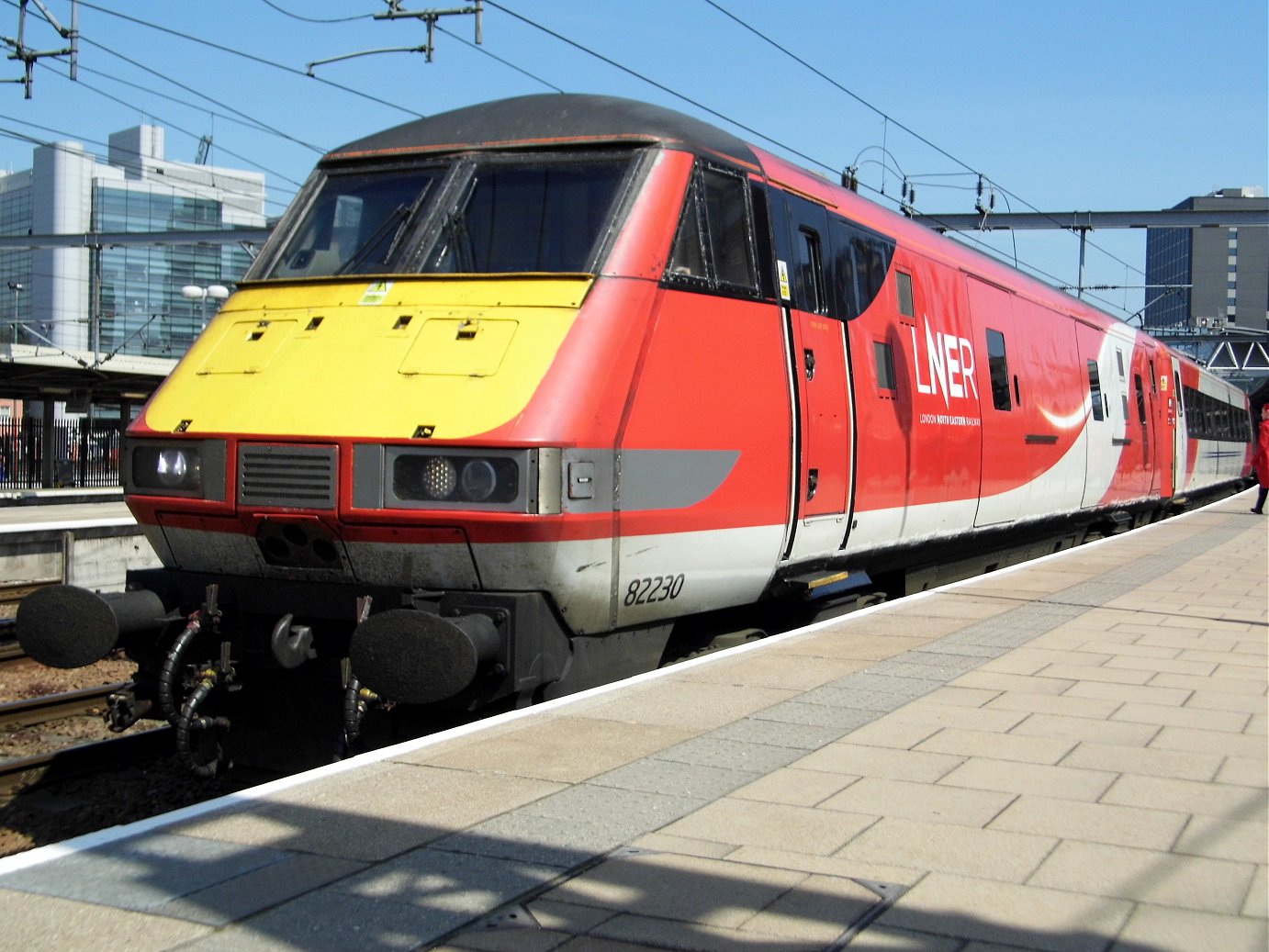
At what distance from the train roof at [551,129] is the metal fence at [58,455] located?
22.9m

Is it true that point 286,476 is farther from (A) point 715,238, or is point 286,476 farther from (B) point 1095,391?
(B) point 1095,391

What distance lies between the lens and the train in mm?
5719

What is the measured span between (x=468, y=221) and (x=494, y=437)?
1.64 meters

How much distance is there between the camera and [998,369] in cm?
1148

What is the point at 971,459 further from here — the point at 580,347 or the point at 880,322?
the point at 580,347

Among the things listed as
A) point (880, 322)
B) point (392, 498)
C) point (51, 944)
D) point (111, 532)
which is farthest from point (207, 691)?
point (111, 532)

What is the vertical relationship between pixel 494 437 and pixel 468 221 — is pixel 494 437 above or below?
below

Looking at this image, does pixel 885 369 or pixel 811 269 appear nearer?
pixel 811 269

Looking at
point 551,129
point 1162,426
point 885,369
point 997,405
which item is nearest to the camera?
point 551,129

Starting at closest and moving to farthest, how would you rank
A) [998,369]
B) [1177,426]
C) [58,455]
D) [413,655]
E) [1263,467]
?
[413,655], [998,369], [1177,426], [1263,467], [58,455]

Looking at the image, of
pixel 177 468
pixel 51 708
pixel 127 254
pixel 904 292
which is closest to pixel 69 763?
pixel 51 708

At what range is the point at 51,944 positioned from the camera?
3.24 metres

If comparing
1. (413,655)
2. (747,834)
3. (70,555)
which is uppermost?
(413,655)

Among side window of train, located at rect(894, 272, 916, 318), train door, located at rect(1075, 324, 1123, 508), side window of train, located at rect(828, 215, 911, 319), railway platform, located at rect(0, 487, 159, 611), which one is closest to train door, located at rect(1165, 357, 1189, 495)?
train door, located at rect(1075, 324, 1123, 508)
